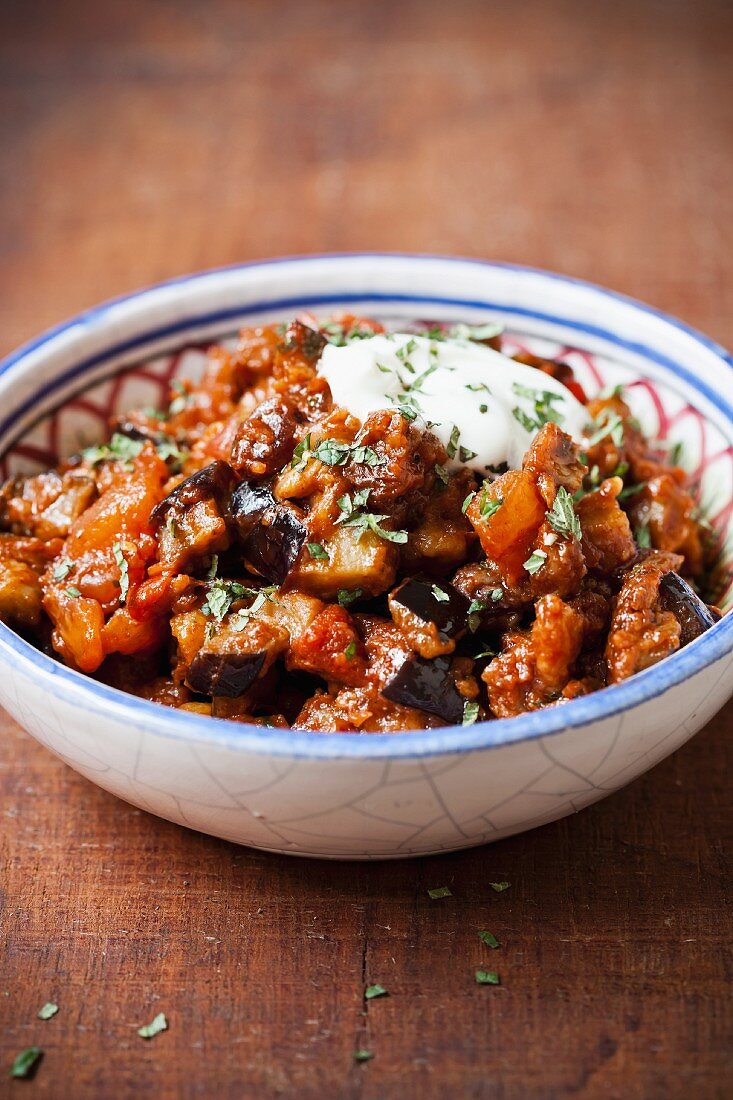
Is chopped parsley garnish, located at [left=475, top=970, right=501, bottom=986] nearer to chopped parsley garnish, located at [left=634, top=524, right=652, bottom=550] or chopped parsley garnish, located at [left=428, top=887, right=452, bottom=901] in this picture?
chopped parsley garnish, located at [left=428, top=887, right=452, bottom=901]

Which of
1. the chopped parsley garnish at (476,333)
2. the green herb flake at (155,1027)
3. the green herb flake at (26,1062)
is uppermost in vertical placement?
the chopped parsley garnish at (476,333)

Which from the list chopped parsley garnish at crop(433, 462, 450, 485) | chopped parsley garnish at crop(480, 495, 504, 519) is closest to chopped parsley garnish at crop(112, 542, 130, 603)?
chopped parsley garnish at crop(433, 462, 450, 485)

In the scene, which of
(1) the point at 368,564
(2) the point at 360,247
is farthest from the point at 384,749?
(2) the point at 360,247

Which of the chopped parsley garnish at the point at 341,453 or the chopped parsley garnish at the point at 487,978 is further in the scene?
the chopped parsley garnish at the point at 341,453

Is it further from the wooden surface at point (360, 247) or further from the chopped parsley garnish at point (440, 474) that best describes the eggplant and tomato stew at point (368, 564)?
the wooden surface at point (360, 247)

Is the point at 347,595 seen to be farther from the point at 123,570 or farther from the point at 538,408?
the point at 538,408

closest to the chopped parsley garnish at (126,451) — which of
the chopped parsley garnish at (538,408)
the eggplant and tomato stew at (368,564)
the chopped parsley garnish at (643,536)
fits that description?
the eggplant and tomato stew at (368,564)
